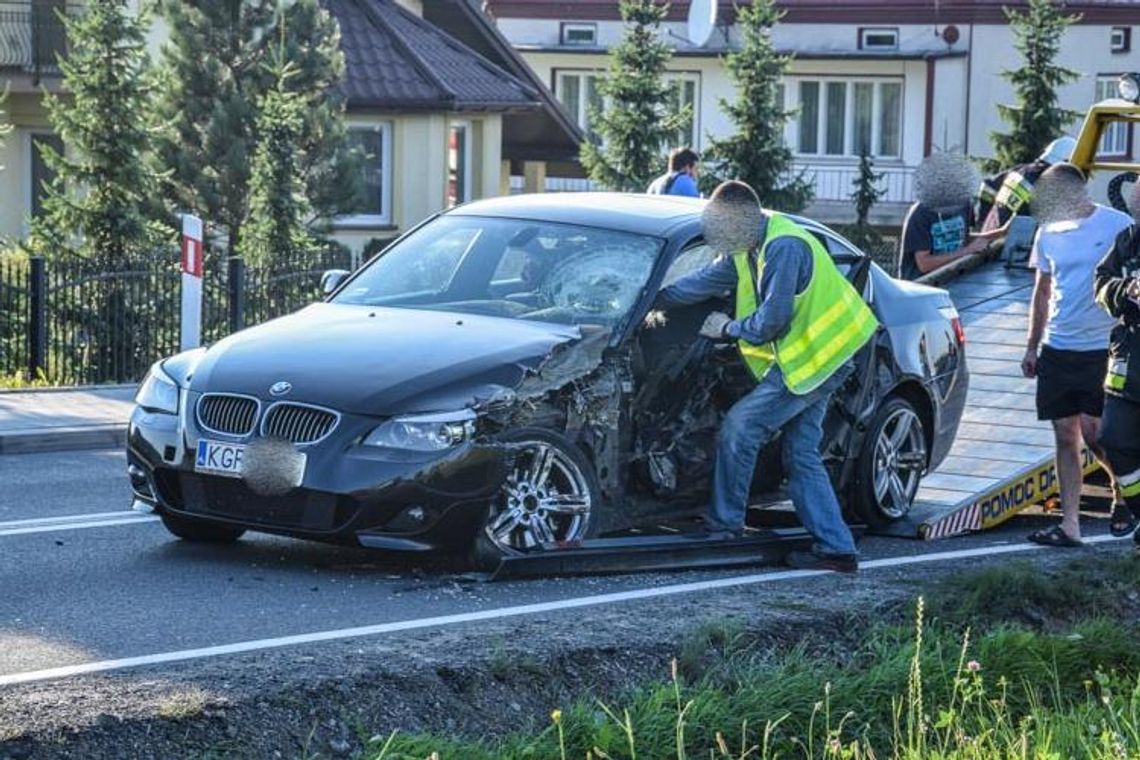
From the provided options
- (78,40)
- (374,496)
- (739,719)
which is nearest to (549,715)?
(739,719)

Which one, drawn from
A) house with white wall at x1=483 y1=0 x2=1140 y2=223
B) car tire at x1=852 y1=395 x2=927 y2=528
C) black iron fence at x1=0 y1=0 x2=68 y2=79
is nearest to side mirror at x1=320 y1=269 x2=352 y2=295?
car tire at x1=852 y1=395 x2=927 y2=528

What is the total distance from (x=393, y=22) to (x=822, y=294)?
24.7 m

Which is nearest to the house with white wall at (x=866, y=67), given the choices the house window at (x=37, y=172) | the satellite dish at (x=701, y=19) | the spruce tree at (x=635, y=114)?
the satellite dish at (x=701, y=19)

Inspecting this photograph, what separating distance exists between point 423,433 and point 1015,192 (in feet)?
24.8

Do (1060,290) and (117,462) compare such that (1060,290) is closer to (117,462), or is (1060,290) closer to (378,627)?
(378,627)

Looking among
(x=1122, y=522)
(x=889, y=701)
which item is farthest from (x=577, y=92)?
(x=889, y=701)

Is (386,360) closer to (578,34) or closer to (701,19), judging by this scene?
(701,19)

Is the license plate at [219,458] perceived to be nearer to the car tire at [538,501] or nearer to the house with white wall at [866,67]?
the car tire at [538,501]

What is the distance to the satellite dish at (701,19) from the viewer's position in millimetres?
40281

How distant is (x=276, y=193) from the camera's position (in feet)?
76.2

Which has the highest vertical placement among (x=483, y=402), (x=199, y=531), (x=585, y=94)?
(x=585, y=94)

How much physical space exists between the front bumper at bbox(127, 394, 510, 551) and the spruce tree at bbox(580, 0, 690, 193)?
23388 millimetres

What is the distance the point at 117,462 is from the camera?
14.0 meters

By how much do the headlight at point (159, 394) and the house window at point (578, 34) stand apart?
35.4m
